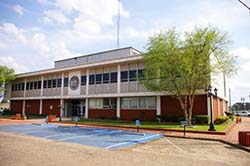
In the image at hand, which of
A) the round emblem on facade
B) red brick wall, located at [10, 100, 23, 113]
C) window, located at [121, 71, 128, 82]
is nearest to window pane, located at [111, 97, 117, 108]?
window, located at [121, 71, 128, 82]

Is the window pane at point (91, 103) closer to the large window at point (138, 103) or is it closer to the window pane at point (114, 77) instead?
the window pane at point (114, 77)

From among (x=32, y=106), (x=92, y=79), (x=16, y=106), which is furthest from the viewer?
(x=16, y=106)

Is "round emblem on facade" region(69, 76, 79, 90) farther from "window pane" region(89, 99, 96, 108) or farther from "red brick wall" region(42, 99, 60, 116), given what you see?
"red brick wall" region(42, 99, 60, 116)

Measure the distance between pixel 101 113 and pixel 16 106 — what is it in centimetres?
2429

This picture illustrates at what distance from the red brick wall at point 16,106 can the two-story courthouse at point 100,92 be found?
63 millimetres

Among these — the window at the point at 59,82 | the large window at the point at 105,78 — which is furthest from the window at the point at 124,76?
the window at the point at 59,82

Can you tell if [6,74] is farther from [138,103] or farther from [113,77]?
[138,103]

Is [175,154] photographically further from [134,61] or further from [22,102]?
[22,102]

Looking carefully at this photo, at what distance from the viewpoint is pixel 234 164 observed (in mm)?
7609

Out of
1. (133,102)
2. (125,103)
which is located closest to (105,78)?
(125,103)

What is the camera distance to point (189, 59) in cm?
1845

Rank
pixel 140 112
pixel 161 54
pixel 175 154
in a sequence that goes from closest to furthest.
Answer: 1. pixel 175 154
2. pixel 161 54
3. pixel 140 112

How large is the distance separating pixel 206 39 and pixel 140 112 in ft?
42.0

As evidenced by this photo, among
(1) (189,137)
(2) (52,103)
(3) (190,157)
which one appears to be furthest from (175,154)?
(2) (52,103)
